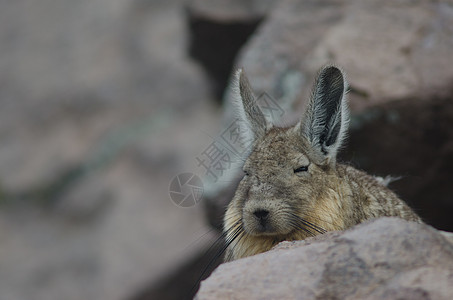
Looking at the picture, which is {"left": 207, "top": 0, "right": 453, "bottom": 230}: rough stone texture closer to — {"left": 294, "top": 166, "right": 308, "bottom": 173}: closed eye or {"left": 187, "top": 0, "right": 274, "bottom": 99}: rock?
{"left": 187, "top": 0, "right": 274, "bottom": 99}: rock

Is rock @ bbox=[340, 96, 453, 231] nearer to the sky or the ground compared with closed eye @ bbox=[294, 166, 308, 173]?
nearer to the ground

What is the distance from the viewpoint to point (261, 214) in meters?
4.91

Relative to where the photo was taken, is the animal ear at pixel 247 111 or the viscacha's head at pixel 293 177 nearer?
the viscacha's head at pixel 293 177

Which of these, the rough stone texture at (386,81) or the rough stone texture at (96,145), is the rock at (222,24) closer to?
the rough stone texture at (96,145)

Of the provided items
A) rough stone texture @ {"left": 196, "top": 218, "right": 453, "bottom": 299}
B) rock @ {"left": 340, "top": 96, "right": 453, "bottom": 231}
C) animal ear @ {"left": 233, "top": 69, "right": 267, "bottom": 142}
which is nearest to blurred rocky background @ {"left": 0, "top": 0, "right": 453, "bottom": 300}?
rock @ {"left": 340, "top": 96, "right": 453, "bottom": 231}

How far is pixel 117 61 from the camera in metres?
14.4

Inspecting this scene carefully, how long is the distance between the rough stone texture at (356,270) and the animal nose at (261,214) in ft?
3.48

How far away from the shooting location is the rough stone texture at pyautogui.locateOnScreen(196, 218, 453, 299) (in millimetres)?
3256

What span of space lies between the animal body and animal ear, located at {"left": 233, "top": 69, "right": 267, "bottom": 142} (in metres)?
0.02

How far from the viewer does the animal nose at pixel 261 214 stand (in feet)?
16.1

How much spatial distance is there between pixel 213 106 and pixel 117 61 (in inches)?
110

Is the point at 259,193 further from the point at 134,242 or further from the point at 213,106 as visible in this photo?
the point at 213,106
